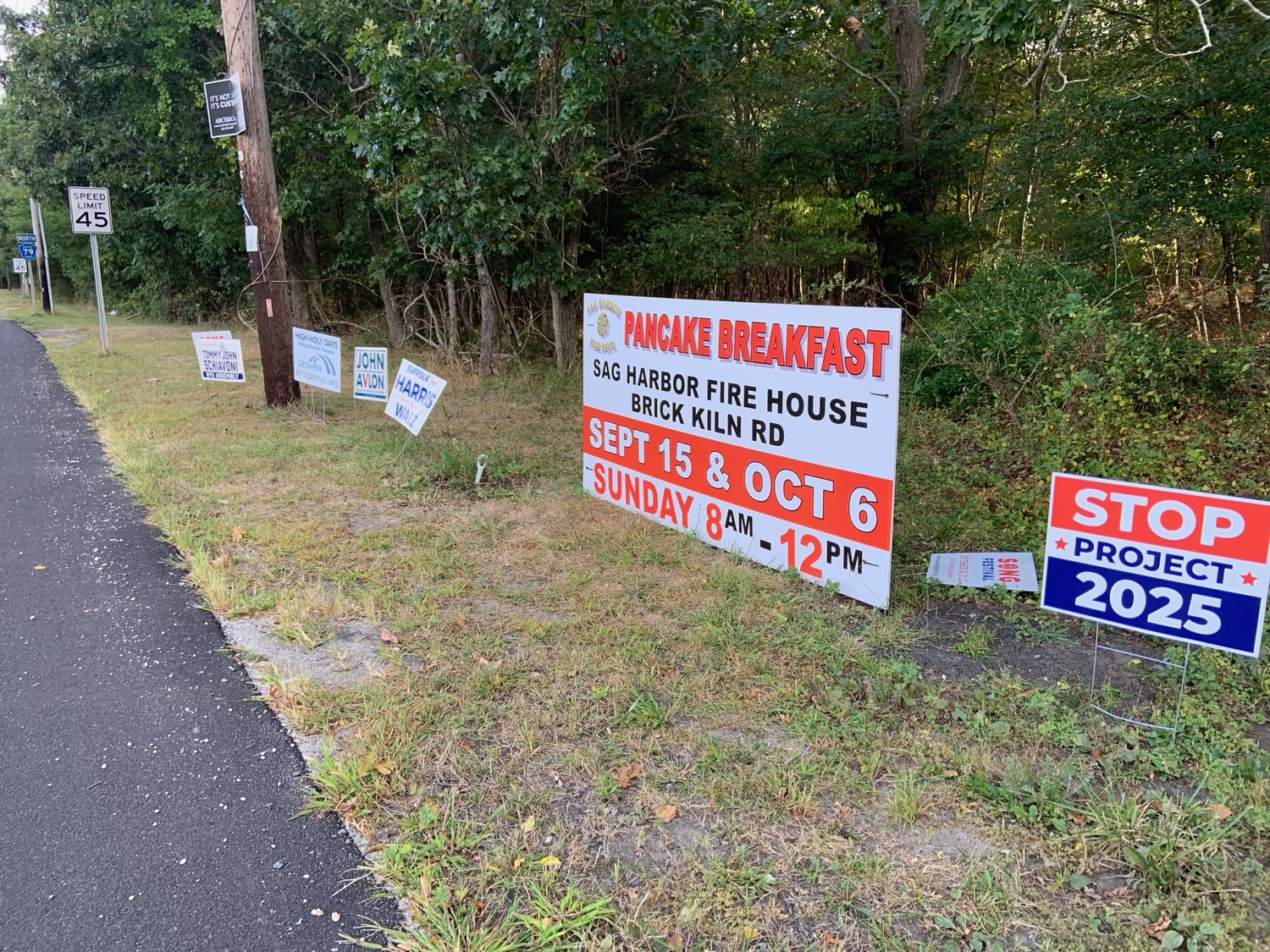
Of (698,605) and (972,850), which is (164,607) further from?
(972,850)

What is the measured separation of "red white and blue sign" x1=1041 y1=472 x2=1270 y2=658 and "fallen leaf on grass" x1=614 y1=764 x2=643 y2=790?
1876mm

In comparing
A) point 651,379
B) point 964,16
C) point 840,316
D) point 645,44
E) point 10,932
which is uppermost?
point 645,44

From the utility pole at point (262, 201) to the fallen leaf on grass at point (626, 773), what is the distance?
8.56m

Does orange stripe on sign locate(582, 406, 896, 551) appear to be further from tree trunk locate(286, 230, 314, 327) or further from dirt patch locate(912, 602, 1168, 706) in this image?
tree trunk locate(286, 230, 314, 327)

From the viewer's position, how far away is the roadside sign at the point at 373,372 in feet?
27.2

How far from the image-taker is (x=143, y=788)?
320 cm

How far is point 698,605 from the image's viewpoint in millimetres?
4695

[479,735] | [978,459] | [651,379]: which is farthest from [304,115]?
[479,735]

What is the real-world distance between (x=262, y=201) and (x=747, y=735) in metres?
9.01

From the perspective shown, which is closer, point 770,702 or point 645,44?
point 770,702

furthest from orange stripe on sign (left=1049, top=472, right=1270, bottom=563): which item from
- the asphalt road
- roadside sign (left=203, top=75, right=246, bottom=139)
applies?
roadside sign (left=203, top=75, right=246, bottom=139)

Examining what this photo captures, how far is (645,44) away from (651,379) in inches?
227

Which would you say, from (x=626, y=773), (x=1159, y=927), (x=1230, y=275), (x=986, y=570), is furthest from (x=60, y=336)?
(x=1159, y=927)

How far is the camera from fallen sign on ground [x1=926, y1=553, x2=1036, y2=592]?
4.78 metres
